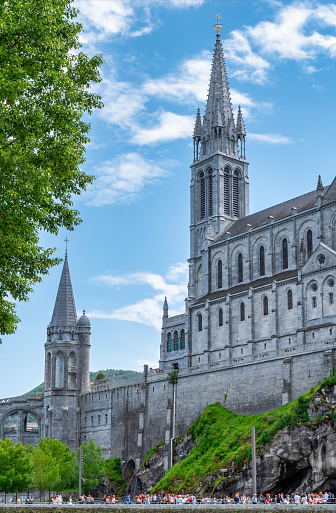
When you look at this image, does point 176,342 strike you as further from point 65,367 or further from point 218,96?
point 218,96

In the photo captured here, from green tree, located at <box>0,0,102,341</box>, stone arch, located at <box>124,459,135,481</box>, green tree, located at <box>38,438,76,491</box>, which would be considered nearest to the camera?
green tree, located at <box>0,0,102,341</box>

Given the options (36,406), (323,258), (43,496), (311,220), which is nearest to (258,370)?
(323,258)

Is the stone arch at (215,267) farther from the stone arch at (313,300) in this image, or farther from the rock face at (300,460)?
the rock face at (300,460)

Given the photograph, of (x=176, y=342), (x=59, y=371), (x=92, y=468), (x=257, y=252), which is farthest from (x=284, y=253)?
(x=59, y=371)

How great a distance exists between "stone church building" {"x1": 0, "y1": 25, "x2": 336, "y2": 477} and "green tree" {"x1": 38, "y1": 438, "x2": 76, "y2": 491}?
7.10 meters

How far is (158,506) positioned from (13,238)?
17891 millimetres

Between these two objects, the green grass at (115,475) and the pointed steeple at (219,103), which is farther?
the pointed steeple at (219,103)

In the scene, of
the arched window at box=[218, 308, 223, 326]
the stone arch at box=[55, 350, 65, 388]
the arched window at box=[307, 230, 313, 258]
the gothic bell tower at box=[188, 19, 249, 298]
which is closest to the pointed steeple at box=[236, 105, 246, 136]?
the gothic bell tower at box=[188, 19, 249, 298]

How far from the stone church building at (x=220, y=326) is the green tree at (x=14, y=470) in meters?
12.4

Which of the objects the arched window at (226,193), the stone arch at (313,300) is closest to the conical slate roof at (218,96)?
the arched window at (226,193)

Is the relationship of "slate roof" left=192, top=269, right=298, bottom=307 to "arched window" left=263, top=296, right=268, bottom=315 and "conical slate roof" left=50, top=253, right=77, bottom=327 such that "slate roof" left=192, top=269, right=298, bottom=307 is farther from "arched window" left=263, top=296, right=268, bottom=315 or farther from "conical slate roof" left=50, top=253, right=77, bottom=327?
"conical slate roof" left=50, top=253, right=77, bottom=327

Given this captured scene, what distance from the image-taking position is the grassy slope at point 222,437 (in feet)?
204

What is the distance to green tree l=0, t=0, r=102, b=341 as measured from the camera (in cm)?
2859

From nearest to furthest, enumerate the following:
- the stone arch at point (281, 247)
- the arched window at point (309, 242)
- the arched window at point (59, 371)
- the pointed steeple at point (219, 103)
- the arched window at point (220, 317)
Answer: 1. the arched window at point (309, 242)
2. the stone arch at point (281, 247)
3. the arched window at point (220, 317)
4. the arched window at point (59, 371)
5. the pointed steeple at point (219, 103)
